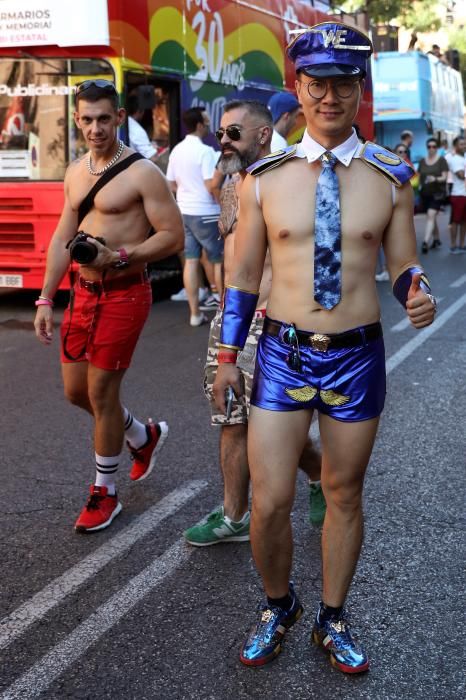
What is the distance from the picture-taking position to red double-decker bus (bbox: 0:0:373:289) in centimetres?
999

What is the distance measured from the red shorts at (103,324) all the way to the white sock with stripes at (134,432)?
506mm

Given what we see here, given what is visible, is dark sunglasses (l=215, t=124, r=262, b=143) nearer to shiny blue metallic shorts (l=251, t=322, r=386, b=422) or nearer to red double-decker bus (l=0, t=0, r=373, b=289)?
shiny blue metallic shorts (l=251, t=322, r=386, b=422)

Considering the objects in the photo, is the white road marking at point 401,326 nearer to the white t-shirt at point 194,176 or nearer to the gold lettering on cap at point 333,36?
the white t-shirt at point 194,176

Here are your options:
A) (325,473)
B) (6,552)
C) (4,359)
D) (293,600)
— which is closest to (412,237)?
(325,473)

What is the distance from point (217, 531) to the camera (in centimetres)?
432

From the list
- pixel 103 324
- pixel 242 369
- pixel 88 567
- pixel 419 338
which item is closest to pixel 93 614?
pixel 88 567

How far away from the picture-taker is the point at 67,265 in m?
4.78

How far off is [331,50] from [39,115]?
7.82 m

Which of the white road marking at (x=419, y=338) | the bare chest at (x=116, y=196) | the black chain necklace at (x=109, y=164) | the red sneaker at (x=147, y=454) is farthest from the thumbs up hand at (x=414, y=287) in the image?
the white road marking at (x=419, y=338)

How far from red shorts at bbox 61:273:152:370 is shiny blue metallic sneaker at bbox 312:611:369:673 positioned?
5.59 feet

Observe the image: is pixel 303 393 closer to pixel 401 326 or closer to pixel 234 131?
pixel 234 131

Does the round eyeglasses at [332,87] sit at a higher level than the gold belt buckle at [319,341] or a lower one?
higher

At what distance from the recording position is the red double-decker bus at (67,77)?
999cm

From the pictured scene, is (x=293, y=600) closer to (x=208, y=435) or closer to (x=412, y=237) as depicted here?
(x=412, y=237)
